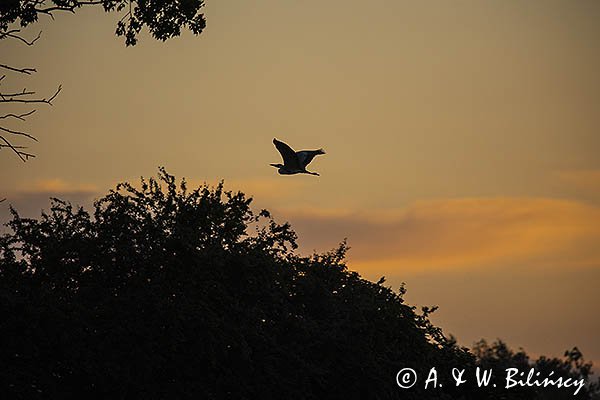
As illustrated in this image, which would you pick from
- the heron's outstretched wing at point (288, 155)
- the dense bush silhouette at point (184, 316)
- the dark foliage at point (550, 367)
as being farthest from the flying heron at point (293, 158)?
the dark foliage at point (550, 367)

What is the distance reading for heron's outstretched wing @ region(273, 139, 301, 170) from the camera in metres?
28.9

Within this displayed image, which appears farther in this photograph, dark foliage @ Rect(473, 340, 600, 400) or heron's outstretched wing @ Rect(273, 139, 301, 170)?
dark foliage @ Rect(473, 340, 600, 400)

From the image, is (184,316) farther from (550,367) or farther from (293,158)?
(550,367)

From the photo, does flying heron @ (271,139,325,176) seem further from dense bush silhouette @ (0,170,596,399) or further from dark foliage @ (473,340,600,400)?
dark foliage @ (473,340,600,400)

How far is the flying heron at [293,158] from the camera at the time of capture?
28984 mm

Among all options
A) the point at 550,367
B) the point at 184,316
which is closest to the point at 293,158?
the point at 184,316

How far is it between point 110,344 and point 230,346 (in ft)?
13.3

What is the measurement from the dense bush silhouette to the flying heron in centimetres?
519

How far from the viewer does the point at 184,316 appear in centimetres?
3142

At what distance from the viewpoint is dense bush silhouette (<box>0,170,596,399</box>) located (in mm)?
29684

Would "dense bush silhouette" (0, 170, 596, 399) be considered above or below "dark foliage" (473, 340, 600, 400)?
below

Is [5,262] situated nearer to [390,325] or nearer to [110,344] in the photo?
[110,344]

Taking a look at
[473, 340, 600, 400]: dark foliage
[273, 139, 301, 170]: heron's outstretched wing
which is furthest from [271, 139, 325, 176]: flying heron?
[473, 340, 600, 400]: dark foliage

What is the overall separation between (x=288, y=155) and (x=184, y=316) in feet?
18.6
